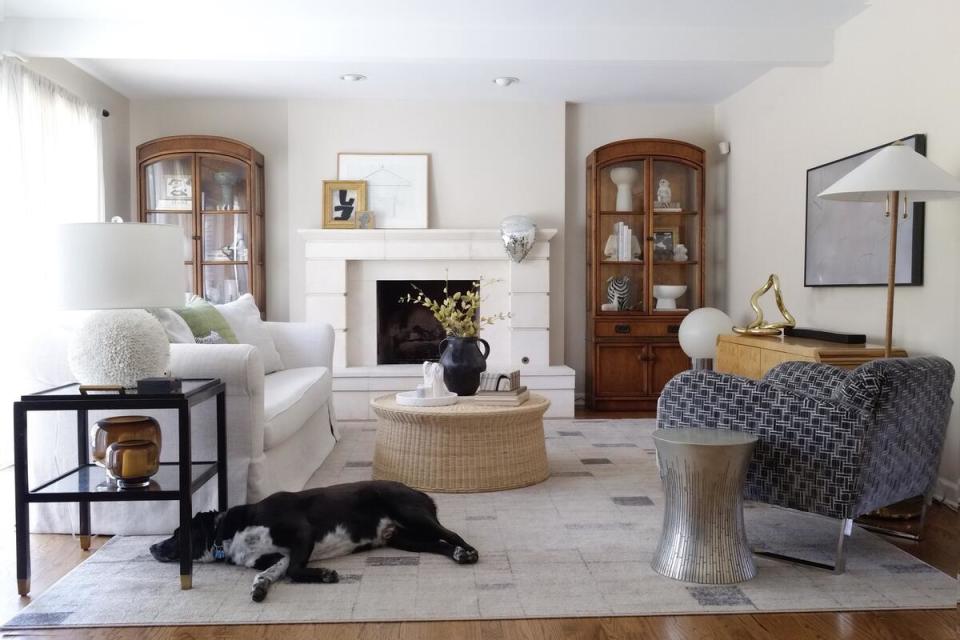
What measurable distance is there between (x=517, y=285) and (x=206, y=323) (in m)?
2.77

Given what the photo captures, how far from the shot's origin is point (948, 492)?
355 cm

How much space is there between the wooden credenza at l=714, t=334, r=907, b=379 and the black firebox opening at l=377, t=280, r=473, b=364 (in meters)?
2.27

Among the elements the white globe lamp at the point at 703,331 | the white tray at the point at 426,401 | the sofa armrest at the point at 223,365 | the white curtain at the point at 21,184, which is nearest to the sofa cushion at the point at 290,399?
the sofa armrest at the point at 223,365

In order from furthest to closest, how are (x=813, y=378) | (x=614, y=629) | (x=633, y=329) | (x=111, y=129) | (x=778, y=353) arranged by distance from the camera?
(x=633, y=329) < (x=111, y=129) < (x=778, y=353) < (x=813, y=378) < (x=614, y=629)

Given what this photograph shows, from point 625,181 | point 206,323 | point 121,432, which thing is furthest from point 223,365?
point 625,181

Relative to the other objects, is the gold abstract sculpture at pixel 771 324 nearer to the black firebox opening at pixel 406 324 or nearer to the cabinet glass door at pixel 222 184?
the black firebox opening at pixel 406 324

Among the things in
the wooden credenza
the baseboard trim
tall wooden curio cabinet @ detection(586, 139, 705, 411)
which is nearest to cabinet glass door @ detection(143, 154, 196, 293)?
tall wooden curio cabinet @ detection(586, 139, 705, 411)

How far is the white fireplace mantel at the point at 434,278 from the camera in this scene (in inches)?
236

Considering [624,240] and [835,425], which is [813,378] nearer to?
→ [835,425]

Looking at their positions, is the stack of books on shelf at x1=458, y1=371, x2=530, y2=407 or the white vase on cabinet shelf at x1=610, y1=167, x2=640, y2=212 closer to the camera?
the stack of books on shelf at x1=458, y1=371, x2=530, y2=407

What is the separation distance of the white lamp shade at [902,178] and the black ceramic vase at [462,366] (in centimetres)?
177

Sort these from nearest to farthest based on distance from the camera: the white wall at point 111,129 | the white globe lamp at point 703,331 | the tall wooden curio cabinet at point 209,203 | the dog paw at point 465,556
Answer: the dog paw at point 465,556, the white wall at point 111,129, the white globe lamp at point 703,331, the tall wooden curio cabinet at point 209,203

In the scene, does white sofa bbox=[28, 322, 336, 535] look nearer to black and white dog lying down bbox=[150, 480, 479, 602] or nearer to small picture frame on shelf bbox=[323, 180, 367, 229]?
black and white dog lying down bbox=[150, 480, 479, 602]

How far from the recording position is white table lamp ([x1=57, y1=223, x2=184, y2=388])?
8.13 feet
